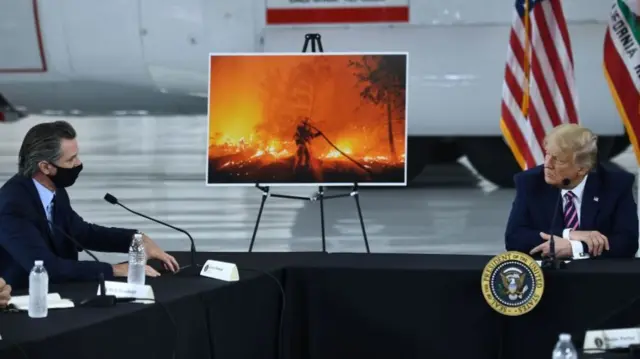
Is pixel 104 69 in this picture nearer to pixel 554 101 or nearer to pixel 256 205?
pixel 256 205

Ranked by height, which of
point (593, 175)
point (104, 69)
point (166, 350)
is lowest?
point (166, 350)

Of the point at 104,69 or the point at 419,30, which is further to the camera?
the point at 104,69

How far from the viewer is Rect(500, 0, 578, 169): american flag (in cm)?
834

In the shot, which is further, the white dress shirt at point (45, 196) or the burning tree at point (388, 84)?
the burning tree at point (388, 84)

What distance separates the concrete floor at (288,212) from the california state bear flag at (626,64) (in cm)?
170

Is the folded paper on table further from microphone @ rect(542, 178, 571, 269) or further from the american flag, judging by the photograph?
the american flag

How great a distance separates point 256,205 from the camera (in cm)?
1227

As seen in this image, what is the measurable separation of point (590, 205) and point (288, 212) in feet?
19.6

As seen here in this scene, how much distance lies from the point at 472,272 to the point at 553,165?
819 mm

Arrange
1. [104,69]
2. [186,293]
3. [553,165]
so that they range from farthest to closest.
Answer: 1. [104,69]
2. [553,165]
3. [186,293]

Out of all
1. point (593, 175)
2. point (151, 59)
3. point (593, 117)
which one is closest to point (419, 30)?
point (593, 117)

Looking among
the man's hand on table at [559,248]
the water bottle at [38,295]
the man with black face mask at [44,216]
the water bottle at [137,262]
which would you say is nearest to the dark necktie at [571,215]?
the man's hand on table at [559,248]

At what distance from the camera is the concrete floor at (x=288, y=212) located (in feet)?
31.7

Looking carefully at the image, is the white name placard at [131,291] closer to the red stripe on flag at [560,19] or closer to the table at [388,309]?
the table at [388,309]
